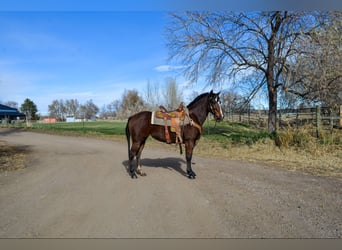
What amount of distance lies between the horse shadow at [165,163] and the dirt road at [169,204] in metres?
0.10

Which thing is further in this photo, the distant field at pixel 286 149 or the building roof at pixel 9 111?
the distant field at pixel 286 149

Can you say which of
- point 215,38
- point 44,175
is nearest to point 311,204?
point 44,175

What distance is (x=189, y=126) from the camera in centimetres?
400

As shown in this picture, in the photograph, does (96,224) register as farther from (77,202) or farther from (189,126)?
(189,126)

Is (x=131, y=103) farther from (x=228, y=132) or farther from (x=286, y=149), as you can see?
(x=228, y=132)

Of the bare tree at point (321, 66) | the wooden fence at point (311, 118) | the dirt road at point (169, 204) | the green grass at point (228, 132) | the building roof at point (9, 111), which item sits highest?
the bare tree at point (321, 66)

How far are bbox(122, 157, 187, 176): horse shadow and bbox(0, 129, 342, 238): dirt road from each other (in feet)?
0.33

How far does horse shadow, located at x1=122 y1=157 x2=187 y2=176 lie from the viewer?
4879 millimetres

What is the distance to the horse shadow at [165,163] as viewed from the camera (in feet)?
16.0

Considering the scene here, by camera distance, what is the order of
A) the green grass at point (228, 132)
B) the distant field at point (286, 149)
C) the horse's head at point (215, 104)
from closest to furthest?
the horse's head at point (215, 104) → the distant field at point (286, 149) → the green grass at point (228, 132)

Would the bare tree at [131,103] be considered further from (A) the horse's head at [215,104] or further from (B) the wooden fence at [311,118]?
(B) the wooden fence at [311,118]

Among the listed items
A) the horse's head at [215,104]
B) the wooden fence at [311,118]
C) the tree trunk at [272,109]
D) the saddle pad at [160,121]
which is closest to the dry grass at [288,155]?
the tree trunk at [272,109]

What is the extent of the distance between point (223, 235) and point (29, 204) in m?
2.38

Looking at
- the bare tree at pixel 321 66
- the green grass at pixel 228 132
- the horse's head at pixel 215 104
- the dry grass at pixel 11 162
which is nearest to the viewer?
the horse's head at pixel 215 104
